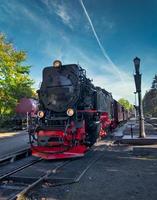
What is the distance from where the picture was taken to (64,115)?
13.0m

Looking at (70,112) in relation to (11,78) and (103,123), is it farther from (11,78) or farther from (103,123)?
(11,78)

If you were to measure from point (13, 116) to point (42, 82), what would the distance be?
23667mm

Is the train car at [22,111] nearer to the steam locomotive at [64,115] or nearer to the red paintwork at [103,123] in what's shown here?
the red paintwork at [103,123]

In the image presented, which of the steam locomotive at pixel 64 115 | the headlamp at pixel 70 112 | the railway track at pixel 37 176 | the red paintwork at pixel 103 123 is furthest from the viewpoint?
the red paintwork at pixel 103 123

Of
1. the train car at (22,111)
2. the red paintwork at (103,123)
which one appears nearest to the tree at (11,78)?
the train car at (22,111)

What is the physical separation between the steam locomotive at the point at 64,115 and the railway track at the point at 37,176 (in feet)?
2.16

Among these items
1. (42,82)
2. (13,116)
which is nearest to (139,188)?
(42,82)

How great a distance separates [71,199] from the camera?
6.53 metres

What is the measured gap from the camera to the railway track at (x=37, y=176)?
7.30 metres

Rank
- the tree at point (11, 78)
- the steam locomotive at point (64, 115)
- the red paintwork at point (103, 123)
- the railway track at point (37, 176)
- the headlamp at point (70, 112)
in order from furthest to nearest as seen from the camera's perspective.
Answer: the tree at point (11, 78) < the red paintwork at point (103, 123) < the headlamp at point (70, 112) < the steam locomotive at point (64, 115) < the railway track at point (37, 176)

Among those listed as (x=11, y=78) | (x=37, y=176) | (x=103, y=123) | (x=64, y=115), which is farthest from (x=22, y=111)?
(x=37, y=176)

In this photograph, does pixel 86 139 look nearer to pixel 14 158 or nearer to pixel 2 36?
pixel 14 158

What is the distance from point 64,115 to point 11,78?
24027mm

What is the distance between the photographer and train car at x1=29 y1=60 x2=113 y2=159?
460 inches
